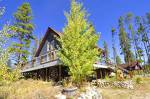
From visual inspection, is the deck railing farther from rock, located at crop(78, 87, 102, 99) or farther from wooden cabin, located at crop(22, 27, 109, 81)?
rock, located at crop(78, 87, 102, 99)

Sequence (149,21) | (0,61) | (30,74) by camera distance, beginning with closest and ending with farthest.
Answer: (0,61) < (30,74) < (149,21)

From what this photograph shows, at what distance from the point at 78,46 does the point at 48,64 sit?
6.52 metres

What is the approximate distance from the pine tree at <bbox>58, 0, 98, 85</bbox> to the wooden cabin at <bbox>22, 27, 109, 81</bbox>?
10.9ft

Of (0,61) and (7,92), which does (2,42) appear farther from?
(7,92)

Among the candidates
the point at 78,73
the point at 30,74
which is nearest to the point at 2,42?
the point at 78,73

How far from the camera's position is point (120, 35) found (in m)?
57.8

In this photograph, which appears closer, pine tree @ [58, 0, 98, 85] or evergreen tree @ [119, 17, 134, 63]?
pine tree @ [58, 0, 98, 85]

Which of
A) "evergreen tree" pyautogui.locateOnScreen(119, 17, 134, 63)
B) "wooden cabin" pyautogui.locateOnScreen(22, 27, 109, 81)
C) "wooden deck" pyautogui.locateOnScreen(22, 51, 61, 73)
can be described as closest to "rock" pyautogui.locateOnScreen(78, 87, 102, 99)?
"wooden cabin" pyautogui.locateOnScreen(22, 27, 109, 81)

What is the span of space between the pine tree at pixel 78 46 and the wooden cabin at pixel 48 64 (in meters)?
3.31

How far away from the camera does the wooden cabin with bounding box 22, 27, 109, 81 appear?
2461 centimetres

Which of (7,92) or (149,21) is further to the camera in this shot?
(149,21)

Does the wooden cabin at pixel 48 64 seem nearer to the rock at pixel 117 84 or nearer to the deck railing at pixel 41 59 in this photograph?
the deck railing at pixel 41 59

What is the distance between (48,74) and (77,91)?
1281 centimetres

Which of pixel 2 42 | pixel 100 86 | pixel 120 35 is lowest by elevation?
pixel 100 86
